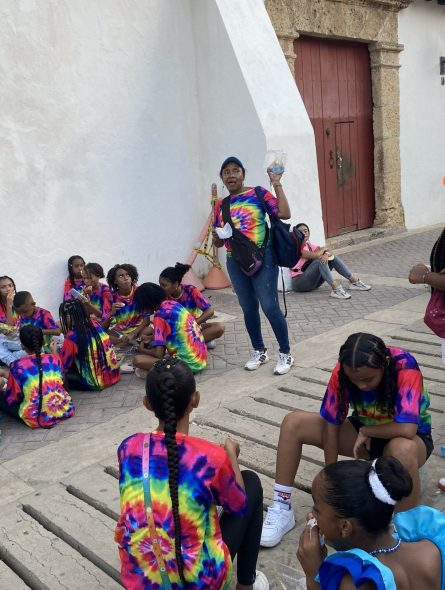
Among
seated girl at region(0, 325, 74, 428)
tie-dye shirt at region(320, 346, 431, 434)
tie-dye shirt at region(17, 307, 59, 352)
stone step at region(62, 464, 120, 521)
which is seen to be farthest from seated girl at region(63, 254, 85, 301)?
tie-dye shirt at region(320, 346, 431, 434)

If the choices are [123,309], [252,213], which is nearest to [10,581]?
[252,213]

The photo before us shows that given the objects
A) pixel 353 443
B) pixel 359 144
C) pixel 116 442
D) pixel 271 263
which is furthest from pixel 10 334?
pixel 359 144

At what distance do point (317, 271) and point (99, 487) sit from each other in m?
4.64

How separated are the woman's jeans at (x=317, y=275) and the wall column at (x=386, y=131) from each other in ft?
13.8

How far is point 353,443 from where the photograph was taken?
8.87ft

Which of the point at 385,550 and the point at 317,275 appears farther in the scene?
the point at 317,275

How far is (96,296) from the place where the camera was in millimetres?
5832

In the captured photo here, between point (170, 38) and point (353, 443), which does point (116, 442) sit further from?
point (170, 38)

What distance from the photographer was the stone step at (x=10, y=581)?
2484 millimetres

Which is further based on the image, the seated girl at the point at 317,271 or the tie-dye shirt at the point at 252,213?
the seated girl at the point at 317,271

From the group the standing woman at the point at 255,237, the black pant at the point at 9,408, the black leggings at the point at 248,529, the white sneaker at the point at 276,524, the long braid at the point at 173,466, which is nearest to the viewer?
the long braid at the point at 173,466

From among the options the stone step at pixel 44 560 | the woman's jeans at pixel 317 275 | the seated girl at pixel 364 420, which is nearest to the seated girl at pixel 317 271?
the woman's jeans at pixel 317 275

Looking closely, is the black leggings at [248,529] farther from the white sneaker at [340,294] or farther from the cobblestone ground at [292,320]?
the white sneaker at [340,294]

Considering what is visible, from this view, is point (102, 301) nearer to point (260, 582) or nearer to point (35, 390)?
point (35, 390)
